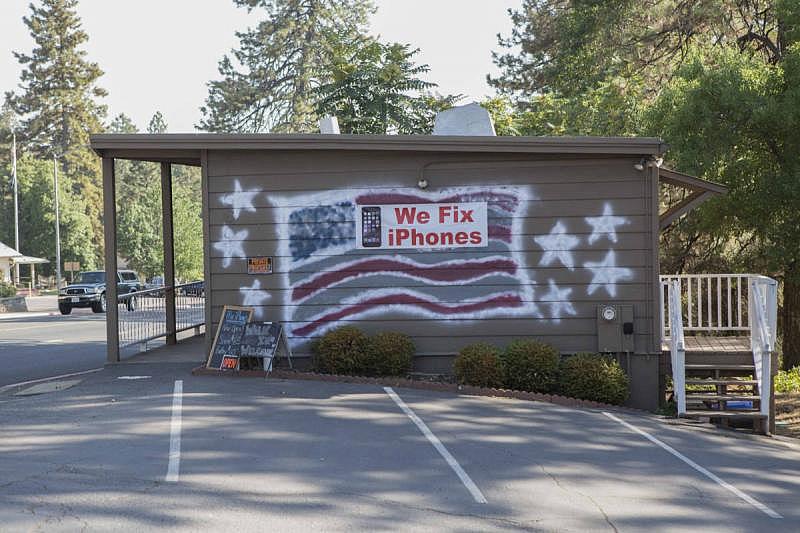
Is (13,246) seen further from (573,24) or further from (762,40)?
(762,40)

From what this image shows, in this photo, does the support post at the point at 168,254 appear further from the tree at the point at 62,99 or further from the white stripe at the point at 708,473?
the tree at the point at 62,99

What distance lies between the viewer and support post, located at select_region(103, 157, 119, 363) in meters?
13.8

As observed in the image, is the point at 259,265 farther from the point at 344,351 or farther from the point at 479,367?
the point at 479,367

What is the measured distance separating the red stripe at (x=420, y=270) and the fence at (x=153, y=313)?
12.7 ft

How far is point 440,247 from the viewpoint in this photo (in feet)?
44.1

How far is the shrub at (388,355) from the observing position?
1291 cm

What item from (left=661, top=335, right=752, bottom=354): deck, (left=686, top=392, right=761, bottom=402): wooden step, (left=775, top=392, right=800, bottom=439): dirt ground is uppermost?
(left=661, top=335, right=752, bottom=354): deck

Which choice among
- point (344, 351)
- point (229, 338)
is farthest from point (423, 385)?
point (229, 338)

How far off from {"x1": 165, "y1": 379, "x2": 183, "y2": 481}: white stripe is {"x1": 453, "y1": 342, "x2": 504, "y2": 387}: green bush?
3788 millimetres

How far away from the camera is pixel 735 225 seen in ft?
61.6

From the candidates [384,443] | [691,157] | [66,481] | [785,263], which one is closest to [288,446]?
[384,443]

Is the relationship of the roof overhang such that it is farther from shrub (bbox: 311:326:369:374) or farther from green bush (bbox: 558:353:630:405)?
shrub (bbox: 311:326:369:374)

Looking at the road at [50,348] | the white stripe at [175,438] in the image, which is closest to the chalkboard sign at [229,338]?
the white stripe at [175,438]

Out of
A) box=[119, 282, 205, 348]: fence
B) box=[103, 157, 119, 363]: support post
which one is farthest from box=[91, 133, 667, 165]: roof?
box=[119, 282, 205, 348]: fence
